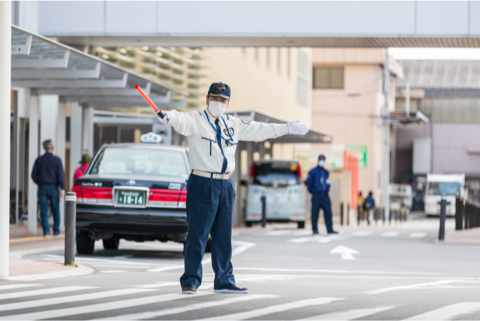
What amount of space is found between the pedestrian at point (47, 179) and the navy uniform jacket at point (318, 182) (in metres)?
6.63

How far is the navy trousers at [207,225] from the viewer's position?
459 inches

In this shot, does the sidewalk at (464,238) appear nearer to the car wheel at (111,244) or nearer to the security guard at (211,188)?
the car wheel at (111,244)

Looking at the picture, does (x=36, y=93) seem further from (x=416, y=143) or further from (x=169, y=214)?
(x=416, y=143)

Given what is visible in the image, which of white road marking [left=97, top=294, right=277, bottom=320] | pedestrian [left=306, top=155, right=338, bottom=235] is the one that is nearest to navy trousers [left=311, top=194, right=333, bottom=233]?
pedestrian [left=306, top=155, right=338, bottom=235]

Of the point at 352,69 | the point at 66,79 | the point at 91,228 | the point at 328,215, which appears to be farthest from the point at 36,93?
the point at 352,69

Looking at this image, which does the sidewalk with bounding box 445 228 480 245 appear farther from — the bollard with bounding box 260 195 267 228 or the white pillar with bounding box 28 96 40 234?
the bollard with bounding box 260 195 267 228

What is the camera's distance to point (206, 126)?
11.7m

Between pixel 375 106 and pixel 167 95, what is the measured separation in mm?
69535

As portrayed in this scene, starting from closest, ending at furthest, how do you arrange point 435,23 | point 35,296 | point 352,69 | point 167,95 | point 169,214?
point 35,296 < point 169,214 < point 435,23 < point 167,95 < point 352,69

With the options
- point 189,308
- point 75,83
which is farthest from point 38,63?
point 189,308

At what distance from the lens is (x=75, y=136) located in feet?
96.8

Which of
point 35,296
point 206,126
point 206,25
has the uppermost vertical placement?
point 206,25

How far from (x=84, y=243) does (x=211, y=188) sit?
7.83 metres

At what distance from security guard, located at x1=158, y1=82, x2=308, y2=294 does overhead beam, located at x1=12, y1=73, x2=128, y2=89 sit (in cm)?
1471
